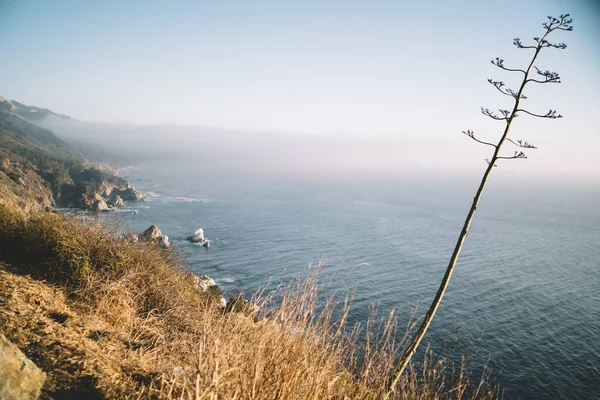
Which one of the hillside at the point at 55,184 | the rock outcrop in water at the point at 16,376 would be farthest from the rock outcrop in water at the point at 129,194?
the rock outcrop in water at the point at 16,376

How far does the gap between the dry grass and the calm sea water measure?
20.3 ft

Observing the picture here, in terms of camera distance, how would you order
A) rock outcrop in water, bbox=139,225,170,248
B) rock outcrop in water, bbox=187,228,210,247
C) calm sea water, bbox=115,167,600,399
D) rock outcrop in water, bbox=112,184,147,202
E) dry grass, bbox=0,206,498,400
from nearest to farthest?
dry grass, bbox=0,206,498,400, rock outcrop in water, bbox=139,225,170,248, calm sea water, bbox=115,167,600,399, rock outcrop in water, bbox=187,228,210,247, rock outcrop in water, bbox=112,184,147,202

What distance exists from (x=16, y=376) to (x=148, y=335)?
103 inches

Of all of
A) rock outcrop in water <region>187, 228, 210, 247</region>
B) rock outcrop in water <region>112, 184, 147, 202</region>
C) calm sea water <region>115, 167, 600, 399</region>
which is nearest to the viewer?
calm sea water <region>115, 167, 600, 399</region>

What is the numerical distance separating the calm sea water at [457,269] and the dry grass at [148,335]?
20.3 feet

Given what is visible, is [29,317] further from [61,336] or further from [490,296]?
[490,296]

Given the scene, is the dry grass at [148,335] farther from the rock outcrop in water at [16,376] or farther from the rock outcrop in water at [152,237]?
the rock outcrop in water at [152,237]

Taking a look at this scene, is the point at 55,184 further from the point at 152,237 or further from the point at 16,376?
the point at 16,376

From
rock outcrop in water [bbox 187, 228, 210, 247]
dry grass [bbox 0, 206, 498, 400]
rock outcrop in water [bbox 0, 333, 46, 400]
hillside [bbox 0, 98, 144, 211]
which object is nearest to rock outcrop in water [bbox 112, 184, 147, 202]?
hillside [bbox 0, 98, 144, 211]

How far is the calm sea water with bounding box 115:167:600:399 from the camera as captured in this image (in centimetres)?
2991

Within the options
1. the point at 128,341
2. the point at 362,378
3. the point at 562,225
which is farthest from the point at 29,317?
the point at 562,225

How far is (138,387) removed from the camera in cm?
295

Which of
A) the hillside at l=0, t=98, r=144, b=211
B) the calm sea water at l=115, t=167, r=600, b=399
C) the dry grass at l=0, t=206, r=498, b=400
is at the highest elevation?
the dry grass at l=0, t=206, r=498, b=400

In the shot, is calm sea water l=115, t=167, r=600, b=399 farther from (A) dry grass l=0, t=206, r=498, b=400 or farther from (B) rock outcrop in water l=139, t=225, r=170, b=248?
(A) dry grass l=0, t=206, r=498, b=400
